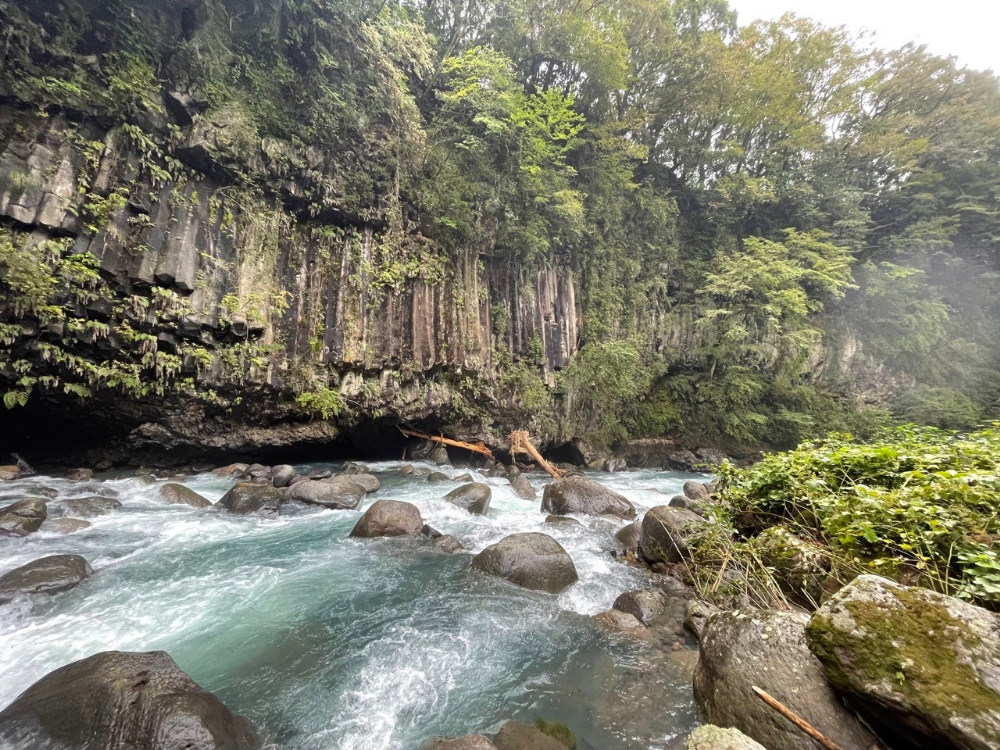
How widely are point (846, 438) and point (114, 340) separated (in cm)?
1301

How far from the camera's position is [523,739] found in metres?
3.11

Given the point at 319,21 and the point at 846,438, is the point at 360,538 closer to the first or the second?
the point at 846,438

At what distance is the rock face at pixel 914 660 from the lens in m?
2.15

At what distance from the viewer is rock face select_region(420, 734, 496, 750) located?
2.88 metres

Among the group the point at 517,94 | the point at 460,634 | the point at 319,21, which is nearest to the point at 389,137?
the point at 319,21

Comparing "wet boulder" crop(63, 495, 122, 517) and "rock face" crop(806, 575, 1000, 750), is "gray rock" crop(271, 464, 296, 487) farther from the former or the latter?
"rock face" crop(806, 575, 1000, 750)

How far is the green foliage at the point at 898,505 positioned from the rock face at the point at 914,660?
0.51 m

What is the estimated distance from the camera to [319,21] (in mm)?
11359

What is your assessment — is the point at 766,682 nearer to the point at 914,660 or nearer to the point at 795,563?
the point at 914,660

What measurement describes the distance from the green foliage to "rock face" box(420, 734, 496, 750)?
3.31 meters

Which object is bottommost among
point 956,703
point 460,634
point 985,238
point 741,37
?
point 460,634

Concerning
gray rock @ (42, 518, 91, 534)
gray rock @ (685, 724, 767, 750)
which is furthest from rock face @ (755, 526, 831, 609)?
gray rock @ (42, 518, 91, 534)

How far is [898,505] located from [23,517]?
36.2 ft

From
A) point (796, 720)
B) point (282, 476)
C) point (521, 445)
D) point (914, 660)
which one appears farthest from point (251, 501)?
point (914, 660)
